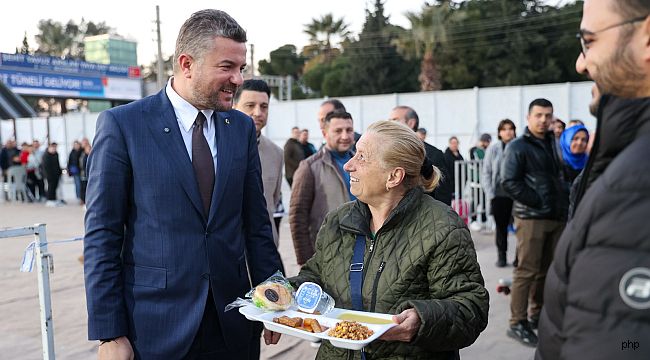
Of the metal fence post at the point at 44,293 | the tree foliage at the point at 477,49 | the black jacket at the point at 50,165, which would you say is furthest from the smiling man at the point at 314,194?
the tree foliage at the point at 477,49

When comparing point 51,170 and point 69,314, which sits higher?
point 51,170

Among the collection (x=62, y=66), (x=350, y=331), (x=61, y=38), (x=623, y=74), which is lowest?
(x=350, y=331)

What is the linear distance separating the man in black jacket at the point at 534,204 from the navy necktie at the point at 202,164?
343cm

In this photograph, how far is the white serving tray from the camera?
75.9 inches

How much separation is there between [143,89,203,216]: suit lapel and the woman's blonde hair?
833 mm

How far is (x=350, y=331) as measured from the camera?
1997mm

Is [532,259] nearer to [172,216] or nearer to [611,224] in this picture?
[172,216]

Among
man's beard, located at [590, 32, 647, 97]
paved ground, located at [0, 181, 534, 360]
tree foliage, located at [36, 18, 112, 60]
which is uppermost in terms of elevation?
tree foliage, located at [36, 18, 112, 60]

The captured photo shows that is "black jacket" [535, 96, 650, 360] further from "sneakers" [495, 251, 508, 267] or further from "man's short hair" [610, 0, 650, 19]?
"sneakers" [495, 251, 508, 267]

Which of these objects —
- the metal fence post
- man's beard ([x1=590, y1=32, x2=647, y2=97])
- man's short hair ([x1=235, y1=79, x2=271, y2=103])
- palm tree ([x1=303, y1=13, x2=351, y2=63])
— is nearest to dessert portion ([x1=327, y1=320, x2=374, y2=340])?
man's beard ([x1=590, y1=32, x2=647, y2=97])

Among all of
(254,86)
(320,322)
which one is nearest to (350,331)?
(320,322)

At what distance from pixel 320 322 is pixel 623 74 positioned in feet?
4.63

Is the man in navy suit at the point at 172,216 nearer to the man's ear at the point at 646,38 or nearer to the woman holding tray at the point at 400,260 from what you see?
the woman holding tray at the point at 400,260

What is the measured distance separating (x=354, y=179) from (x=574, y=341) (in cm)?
149
